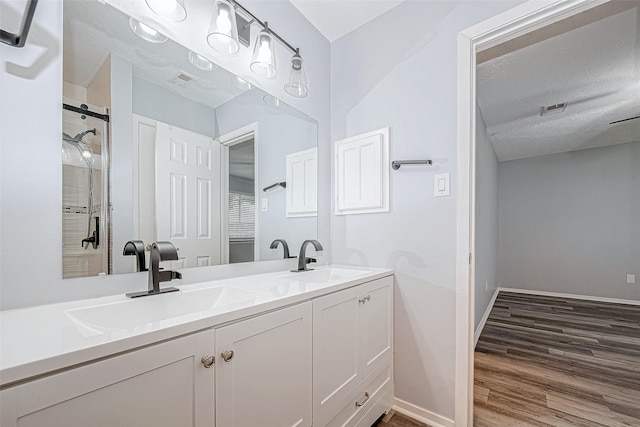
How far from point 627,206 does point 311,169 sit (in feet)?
16.9

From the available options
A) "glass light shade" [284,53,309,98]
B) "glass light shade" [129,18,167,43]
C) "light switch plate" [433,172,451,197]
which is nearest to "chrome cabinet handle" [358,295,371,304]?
"light switch plate" [433,172,451,197]

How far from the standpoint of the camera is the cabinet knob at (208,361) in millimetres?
726

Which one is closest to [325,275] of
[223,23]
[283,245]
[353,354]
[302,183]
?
[283,245]

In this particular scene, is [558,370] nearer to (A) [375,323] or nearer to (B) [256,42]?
(A) [375,323]

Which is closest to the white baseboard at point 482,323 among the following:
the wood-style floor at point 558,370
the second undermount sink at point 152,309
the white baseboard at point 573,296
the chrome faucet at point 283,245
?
the wood-style floor at point 558,370

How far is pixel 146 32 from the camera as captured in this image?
113 centimetres

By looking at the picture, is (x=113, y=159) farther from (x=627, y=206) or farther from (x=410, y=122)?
(x=627, y=206)

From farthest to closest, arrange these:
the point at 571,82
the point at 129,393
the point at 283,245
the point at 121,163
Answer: the point at 571,82, the point at 283,245, the point at 121,163, the point at 129,393

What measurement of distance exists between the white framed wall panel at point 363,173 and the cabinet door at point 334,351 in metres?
0.67

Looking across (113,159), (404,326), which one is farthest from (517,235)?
(113,159)

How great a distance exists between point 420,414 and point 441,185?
1.29 m

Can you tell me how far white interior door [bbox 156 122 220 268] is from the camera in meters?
1.19

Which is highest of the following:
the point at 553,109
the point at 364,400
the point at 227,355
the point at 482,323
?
the point at 553,109

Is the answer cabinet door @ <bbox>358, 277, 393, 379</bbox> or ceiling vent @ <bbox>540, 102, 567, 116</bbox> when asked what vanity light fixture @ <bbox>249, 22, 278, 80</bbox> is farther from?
ceiling vent @ <bbox>540, 102, 567, 116</bbox>
